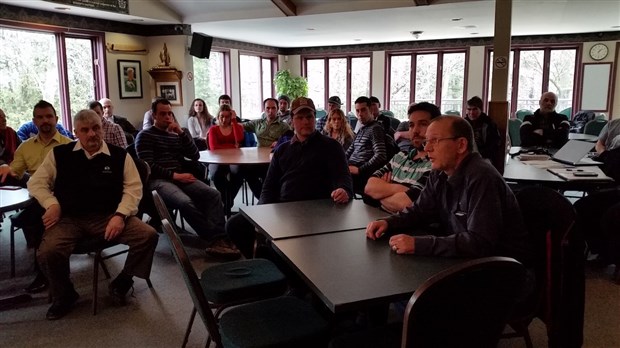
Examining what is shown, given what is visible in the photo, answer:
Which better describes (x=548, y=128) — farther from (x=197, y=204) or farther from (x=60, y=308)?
(x=60, y=308)

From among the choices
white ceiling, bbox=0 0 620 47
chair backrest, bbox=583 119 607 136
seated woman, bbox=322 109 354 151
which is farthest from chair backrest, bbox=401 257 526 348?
chair backrest, bbox=583 119 607 136

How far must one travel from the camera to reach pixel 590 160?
4453 mm

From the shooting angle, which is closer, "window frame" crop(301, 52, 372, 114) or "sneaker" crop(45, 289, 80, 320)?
"sneaker" crop(45, 289, 80, 320)

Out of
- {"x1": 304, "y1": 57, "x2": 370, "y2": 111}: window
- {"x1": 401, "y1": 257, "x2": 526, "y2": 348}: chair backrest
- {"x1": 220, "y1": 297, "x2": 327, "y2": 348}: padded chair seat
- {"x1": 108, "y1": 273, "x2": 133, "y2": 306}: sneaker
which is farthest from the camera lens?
{"x1": 304, "y1": 57, "x2": 370, "y2": 111}: window

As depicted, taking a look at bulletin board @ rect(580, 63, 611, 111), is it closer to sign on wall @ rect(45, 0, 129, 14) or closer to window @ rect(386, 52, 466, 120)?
window @ rect(386, 52, 466, 120)

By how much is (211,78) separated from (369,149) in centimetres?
608

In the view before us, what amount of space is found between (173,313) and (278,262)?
31.1 inches

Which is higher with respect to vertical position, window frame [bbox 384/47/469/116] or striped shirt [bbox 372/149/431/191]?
window frame [bbox 384/47/469/116]

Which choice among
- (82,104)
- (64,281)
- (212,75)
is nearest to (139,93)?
(82,104)

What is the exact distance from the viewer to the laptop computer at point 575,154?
416 centimetres

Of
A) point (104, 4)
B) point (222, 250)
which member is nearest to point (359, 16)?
point (104, 4)

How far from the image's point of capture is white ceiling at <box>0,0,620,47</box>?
6.57m

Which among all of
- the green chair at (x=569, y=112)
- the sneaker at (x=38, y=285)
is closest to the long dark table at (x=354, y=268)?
the sneaker at (x=38, y=285)

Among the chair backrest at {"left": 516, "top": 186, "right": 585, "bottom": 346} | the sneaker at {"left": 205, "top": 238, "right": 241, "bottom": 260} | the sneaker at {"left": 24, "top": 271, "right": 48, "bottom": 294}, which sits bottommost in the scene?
the sneaker at {"left": 24, "top": 271, "right": 48, "bottom": 294}
